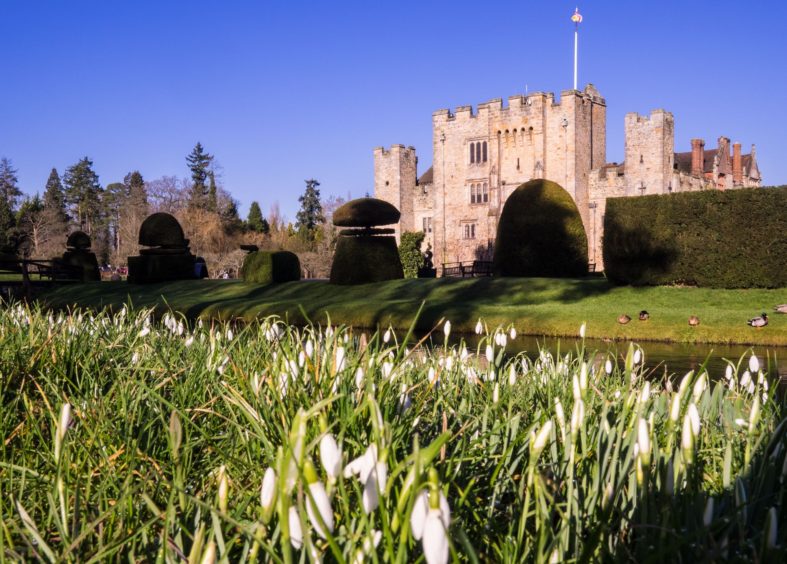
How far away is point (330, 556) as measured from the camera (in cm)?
222

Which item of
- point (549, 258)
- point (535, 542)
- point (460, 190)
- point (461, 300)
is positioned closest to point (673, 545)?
point (535, 542)

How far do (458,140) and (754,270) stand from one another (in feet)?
94.2

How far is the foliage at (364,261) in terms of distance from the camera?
2778 centimetres

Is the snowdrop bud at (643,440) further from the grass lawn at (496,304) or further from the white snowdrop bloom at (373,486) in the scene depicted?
the grass lawn at (496,304)

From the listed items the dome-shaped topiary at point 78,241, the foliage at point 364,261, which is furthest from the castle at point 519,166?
the dome-shaped topiary at point 78,241

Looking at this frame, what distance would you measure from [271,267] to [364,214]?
461cm

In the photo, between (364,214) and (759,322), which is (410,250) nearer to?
(364,214)

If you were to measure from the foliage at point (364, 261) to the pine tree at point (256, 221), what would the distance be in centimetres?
4742

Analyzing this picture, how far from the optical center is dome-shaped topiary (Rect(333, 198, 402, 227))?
2891cm

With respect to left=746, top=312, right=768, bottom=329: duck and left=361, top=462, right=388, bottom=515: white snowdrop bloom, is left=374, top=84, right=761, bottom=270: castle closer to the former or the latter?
left=746, top=312, right=768, bottom=329: duck

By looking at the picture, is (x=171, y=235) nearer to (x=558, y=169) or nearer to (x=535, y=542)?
(x=558, y=169)

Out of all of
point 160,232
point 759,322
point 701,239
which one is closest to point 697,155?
point 701,239

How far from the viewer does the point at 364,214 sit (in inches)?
1138

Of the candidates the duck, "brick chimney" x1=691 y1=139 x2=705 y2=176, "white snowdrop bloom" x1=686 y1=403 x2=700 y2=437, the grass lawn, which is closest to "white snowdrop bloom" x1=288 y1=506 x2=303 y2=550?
"white snowdrop bloom" x1=686 y1=403 x2=700 y2=437
